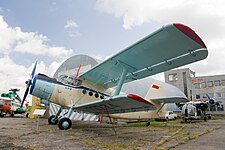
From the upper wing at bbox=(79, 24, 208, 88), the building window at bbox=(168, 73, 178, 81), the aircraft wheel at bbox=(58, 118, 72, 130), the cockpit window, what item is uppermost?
the building window at bbox=(168, 73, 178, 81)

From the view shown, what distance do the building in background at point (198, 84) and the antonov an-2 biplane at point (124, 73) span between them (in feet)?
110

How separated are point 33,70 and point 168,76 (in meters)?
40.1

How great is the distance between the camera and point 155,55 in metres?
7.20

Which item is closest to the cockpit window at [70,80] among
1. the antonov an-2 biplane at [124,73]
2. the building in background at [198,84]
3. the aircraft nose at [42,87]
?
the antonov an-2 biplane at [124,73]

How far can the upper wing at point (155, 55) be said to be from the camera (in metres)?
5.54

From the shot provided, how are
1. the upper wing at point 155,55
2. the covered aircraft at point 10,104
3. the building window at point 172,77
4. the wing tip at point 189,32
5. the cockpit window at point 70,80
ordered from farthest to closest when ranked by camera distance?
1. the building window at point 172,77
2. the covered aircraft at point 10,104
3. the cockpit window at point 70,80
4. the upper wing at point 155,55
5. the wing tip at point 189,32

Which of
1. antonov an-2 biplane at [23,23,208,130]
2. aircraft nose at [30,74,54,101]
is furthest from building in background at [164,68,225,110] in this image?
A: aircraft nose at [30,74,54,101]

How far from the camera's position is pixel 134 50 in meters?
7.11

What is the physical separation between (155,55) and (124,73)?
150 centimetres

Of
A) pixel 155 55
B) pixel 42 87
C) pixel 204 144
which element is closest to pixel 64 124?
pixel 42 87

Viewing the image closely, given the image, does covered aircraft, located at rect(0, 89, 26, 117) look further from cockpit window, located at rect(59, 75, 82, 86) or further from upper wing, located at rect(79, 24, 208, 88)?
upper wing, located at rect(79, 24, 208, 88)

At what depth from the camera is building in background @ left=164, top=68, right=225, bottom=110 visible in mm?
39219

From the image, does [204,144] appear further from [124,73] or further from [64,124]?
[64,124]

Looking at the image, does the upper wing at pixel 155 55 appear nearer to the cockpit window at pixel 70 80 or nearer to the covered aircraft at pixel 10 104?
the cockpit window at pixel 70 80
